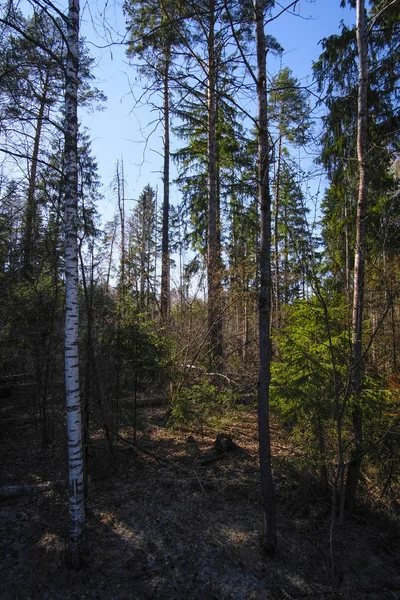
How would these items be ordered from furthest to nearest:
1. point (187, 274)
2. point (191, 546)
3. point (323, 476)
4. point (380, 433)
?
point (187, 274)
point (323, 476)
point (380, 433)
point (191, 546)

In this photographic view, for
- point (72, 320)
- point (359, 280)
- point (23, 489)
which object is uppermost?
point (359, 280)

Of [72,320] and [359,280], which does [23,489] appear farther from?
[359,280]

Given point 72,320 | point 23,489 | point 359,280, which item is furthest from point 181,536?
point 359,280

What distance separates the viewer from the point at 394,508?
4.23m

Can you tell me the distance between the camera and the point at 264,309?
348 cm

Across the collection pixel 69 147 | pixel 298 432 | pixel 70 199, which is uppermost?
pixel 69 147

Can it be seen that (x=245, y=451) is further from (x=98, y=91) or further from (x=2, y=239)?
(x=98, y=91)

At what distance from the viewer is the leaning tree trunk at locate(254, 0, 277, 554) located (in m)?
3.42

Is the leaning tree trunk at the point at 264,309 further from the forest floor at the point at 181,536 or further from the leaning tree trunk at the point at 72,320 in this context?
the leaning tree trunk at the point at 72,320

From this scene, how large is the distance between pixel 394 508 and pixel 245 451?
→ 261 cm

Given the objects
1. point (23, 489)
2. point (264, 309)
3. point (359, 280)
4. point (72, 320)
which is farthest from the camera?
point (23, 489)

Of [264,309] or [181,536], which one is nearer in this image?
[264,309]

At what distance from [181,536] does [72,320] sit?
9.68 ft

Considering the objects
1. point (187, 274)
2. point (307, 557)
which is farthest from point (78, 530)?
point (187, 274)
